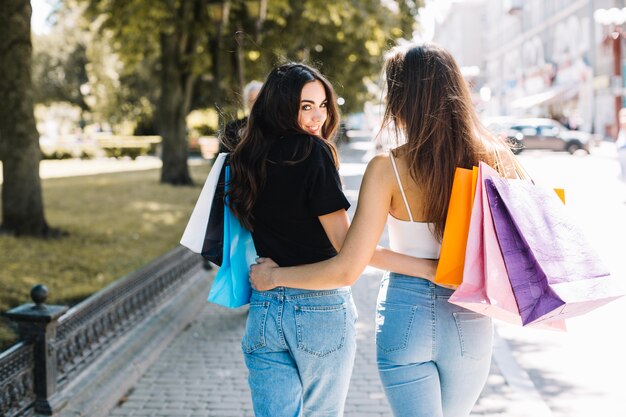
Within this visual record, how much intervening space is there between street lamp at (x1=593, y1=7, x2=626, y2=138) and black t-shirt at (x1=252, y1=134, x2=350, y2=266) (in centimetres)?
3077

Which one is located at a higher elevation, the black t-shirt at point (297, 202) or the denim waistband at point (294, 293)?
the black t-shirt at point (297, 202)

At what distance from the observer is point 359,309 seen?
8055 millimetres

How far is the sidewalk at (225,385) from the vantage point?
5062 mm

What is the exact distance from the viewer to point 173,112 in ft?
68.0

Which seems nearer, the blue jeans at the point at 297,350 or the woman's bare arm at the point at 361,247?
the woman's bare arm at the point at 361,247

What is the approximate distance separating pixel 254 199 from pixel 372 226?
17.1 inches

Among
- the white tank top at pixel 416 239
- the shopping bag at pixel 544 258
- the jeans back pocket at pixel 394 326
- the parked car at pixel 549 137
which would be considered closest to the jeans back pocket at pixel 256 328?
the jeans back pocket at pixel 394 326

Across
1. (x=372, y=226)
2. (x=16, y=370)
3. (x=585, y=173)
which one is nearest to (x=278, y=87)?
(x=372, y=226)

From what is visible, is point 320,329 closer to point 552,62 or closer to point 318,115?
point 318,115

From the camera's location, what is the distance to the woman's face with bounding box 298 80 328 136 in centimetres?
264

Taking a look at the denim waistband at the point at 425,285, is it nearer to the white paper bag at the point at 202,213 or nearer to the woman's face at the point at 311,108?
the woman's face at the point at 311,108

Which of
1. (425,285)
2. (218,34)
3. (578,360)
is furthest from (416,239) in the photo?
(218,34)

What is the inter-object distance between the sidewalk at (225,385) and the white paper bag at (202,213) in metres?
2.50

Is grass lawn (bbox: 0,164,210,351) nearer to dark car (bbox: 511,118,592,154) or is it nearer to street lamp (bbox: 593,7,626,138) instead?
street lamp (bbox: 593,7,626,138)
